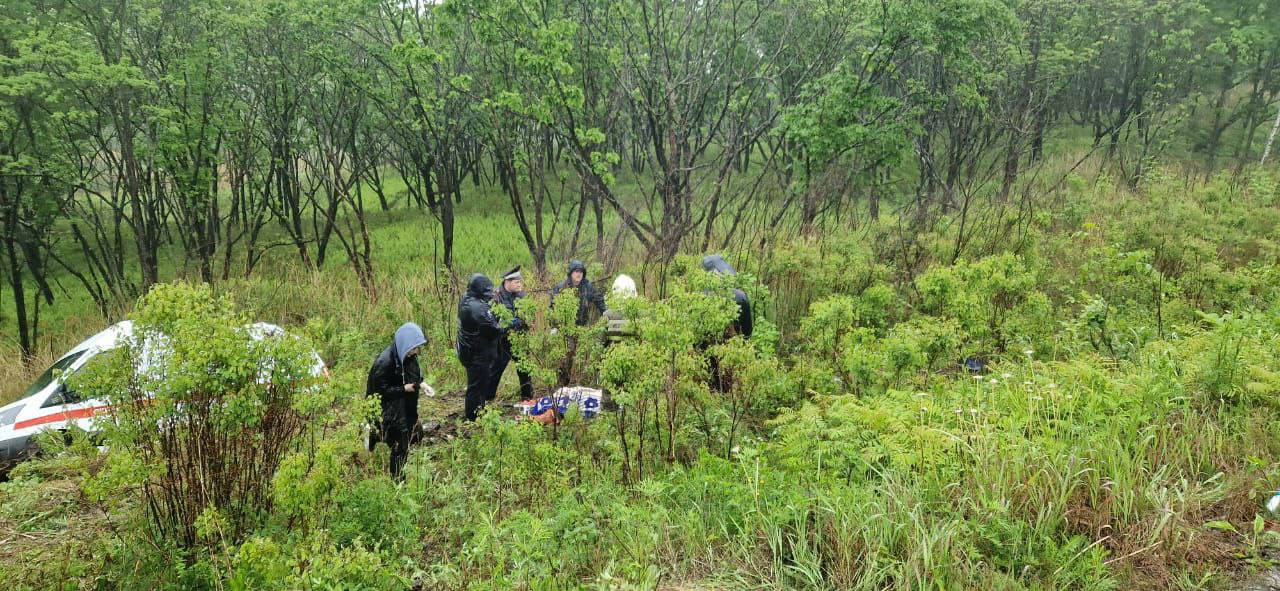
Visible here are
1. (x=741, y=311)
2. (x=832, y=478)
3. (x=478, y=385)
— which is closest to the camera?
(x=832, y=478)

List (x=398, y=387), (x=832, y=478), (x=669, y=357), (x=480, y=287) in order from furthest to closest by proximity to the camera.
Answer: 1. (x=480, y=287)
2. (x=398, y=387)
3. (x=669, y=357)
4. (x=832, y=478)

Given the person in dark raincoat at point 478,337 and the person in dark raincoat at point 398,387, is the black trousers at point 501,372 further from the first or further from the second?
the person in dark raincoat at point 398,387

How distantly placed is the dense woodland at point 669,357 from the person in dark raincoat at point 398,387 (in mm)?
213

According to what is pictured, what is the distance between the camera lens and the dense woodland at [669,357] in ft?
10.5

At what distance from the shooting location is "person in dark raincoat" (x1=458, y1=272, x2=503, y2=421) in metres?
→ 6.11

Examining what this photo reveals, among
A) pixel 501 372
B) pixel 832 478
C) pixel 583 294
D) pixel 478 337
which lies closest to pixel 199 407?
pixel 478 337

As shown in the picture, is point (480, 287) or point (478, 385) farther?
point (478, 385)

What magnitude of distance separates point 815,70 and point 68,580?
11252 millimetres

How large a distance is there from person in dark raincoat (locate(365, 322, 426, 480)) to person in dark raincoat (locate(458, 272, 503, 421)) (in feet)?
2.81

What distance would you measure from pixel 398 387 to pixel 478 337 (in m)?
1.06

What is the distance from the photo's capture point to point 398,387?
17.3 ft

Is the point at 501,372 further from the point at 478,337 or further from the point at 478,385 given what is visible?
the point at 478,337

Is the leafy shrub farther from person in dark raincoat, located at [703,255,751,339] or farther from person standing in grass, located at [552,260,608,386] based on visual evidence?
person in dark raincoat, located at [703,255,751,339]

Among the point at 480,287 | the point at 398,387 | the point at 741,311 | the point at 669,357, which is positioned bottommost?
the point at 398,387
